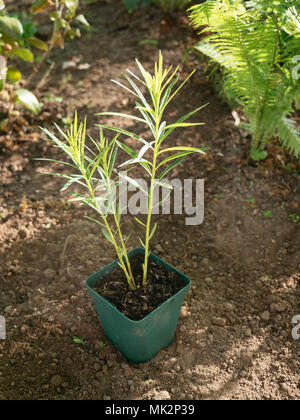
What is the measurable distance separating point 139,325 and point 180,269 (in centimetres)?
70

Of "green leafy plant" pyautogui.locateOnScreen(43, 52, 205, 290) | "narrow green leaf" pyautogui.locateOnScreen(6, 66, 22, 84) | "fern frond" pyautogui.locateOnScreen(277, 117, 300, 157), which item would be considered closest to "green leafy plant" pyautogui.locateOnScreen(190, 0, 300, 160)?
"fern frond" pyautogui.locateOnScreen(277, 117, 300, 157)

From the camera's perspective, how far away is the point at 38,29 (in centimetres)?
338

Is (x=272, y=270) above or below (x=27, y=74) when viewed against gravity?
below

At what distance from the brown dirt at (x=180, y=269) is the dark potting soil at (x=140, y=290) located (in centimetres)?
29

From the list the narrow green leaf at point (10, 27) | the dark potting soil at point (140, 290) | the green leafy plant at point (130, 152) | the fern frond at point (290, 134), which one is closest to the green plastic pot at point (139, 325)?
the dark potting soil at point (140, 290)

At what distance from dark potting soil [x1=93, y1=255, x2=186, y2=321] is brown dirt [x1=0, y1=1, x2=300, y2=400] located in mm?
287

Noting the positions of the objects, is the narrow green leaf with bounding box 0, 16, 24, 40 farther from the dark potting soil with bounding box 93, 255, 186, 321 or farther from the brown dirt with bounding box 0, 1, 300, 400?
the dark potting soil with bounding box 93, 255, 186, 321

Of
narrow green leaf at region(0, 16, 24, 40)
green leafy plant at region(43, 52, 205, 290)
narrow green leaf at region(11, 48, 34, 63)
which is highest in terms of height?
narrow green leaf at region(0, 16, 24, 40)

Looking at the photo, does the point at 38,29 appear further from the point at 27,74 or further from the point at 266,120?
the point at 266,120

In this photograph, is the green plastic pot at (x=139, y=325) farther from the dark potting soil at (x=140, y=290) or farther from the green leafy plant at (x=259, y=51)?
the green leafy plant at (x=259, y=51)

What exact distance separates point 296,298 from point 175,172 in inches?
41.1

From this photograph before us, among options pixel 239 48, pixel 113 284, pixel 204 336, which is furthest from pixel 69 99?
pixel 204 336

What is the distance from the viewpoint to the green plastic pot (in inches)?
59.1

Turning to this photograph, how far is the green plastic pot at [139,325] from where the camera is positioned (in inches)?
59.1
